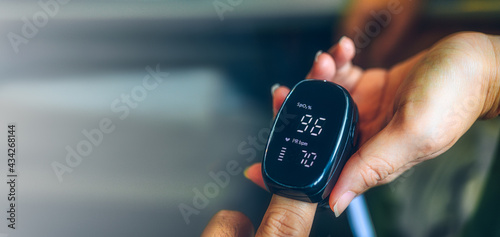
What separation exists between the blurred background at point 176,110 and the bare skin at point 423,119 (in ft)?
0.34

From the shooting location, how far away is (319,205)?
0.50m

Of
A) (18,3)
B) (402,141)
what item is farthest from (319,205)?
(18,3)

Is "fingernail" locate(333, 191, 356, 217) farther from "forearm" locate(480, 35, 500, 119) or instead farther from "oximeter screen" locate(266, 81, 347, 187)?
"forearm" locate(480, 35, 500, 119)

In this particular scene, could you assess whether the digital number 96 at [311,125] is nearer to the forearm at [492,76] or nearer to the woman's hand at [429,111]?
the woman's hand at [429,111]

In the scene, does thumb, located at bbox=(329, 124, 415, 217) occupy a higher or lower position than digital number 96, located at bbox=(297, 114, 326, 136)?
lower

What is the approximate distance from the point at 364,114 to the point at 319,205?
0.23m

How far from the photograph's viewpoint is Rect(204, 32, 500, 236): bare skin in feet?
1.51

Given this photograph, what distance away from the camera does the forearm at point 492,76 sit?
0.55m

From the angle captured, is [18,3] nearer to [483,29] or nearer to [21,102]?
[21,102]

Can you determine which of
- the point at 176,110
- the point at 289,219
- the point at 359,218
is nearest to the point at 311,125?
the point at 289,219

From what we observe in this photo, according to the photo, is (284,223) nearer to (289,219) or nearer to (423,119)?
(289,219)

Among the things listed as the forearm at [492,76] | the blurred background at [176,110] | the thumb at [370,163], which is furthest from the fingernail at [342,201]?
the forearm at [492,76]

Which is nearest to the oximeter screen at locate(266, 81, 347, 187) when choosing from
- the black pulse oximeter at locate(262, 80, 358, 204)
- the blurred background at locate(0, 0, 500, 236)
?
the black pulse oximeter at locate(262, 80, 358, 204)

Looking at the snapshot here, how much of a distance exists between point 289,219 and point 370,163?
0.11 m
